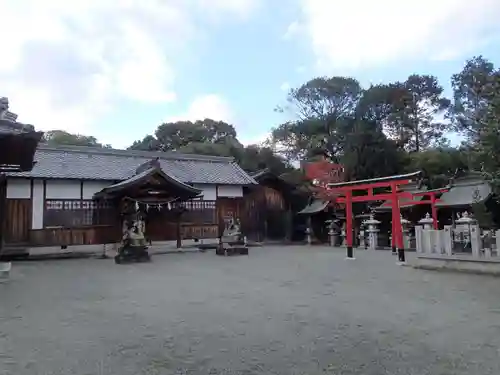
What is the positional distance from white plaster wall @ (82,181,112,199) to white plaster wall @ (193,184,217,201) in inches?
196

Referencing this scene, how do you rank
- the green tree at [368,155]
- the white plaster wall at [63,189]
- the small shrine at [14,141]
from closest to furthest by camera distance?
the small shrine at [14,141] < the white plaster wall at [63,189] < the green tree at [368,155]

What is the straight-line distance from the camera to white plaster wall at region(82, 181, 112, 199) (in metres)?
19.7

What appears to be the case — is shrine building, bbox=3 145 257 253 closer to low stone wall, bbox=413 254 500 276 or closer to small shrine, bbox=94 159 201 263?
small shrine, bbox=94 159 201 263

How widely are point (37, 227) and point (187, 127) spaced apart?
95.5ft

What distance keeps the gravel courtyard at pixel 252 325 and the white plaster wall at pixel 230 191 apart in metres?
13.1

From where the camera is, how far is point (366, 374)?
3947 mm

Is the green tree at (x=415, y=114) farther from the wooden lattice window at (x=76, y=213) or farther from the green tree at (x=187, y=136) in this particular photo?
the wooden lattice window at (x=76, y=213)

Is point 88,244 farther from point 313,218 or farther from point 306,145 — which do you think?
point 306,145

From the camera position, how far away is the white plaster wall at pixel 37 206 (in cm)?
1822

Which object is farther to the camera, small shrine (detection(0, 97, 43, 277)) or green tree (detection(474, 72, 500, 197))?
green tree (detection(474, 72, 500, 197))

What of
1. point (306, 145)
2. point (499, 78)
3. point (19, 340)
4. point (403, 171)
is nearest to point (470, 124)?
point (403, 171)

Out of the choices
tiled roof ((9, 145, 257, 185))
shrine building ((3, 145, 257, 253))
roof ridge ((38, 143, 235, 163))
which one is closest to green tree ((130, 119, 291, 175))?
roof ridge ((38, 143, 235, 163))

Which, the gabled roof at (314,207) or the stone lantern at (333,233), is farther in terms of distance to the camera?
the gabled roof at (314,207)

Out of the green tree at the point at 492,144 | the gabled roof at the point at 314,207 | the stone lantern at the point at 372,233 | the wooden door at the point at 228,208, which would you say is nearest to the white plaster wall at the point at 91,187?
the wooden door at the point at 228,208
